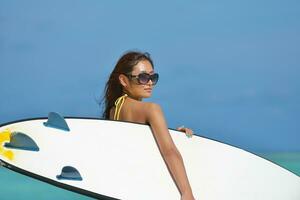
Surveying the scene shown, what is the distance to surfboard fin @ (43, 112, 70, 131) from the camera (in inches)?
Result: 145

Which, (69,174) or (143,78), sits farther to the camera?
(143,78)

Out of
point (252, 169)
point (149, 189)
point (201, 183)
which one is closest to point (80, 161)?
point (149, 189)

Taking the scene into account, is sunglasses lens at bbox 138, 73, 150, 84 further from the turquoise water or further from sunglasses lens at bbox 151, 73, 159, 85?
the turquoise water

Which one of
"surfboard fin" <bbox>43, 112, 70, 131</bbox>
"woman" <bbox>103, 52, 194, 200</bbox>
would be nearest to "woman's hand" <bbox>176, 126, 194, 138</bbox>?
"woman" <bbox>103, 52, 194, 200</bbox>

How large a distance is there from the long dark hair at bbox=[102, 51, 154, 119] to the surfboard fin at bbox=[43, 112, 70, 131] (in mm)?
407

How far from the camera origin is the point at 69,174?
3342 mm

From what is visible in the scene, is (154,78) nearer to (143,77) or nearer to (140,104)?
(143,77)

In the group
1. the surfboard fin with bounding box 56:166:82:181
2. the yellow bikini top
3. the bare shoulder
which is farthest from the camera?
the yellow bikini top

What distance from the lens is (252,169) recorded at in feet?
14.2

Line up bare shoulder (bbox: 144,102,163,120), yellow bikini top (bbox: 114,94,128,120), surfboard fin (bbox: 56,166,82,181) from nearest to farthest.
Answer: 1. surfboard fin (bbox: 56,166,82,181)
2. bare shoulder (bbox: 144,102,163,120)
3. yellow bikini top (bbox: 114,94,128,120)

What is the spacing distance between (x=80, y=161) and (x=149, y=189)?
40 cm

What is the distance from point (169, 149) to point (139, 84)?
437 millimetres

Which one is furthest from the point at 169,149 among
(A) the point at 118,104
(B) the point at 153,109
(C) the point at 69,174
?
(C) the point at 69,174

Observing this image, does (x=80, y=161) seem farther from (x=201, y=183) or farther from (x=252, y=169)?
(x=252, y=169)
